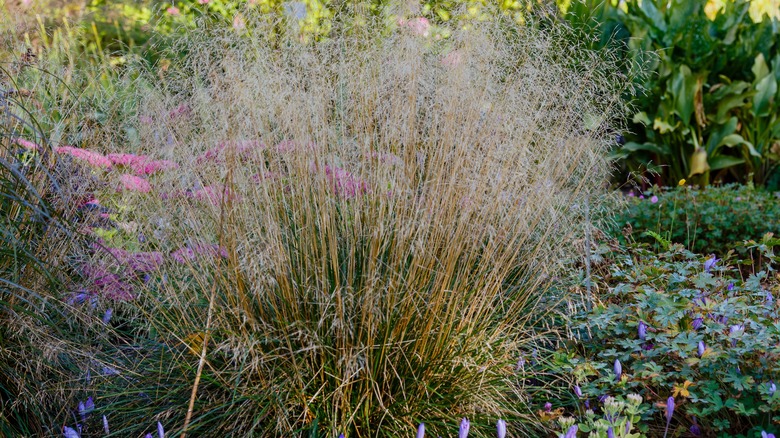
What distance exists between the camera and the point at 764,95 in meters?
5.66

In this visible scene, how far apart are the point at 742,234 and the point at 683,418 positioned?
215 cm

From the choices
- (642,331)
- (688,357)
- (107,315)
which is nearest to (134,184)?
(107,315)

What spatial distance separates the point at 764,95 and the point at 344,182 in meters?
4.65

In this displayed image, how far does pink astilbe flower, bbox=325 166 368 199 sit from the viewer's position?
211 centimetres

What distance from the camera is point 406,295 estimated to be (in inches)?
78.6

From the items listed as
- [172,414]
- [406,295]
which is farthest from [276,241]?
[172,414]

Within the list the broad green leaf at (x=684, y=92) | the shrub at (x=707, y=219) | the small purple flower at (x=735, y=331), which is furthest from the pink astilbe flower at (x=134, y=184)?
the broad green leaf at (x=684, y=92)

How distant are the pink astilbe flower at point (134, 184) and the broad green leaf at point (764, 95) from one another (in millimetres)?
4835

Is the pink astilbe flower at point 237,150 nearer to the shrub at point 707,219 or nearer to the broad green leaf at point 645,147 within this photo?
the shrub at point 707,219

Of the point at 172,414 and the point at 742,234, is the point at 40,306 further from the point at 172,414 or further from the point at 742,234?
the point at 742,234

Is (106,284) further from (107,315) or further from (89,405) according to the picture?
→ (89,405)

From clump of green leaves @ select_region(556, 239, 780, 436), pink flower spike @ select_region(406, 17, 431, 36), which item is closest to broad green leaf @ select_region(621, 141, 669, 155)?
clump of green leaves @ select_region(556, 239, 780, 436)

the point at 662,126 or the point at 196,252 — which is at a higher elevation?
the point at 196,252

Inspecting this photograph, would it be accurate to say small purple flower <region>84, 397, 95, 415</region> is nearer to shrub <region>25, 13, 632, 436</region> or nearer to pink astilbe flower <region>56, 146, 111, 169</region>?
shrub <region>25, 13, 632, 436</region>
